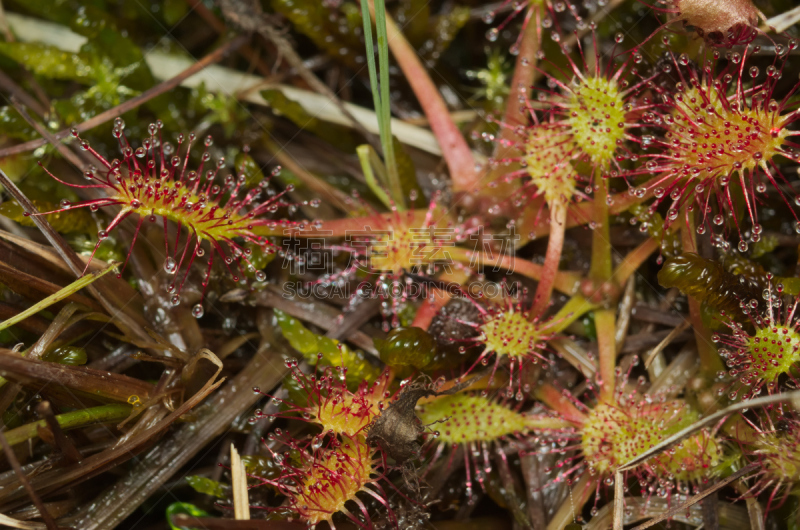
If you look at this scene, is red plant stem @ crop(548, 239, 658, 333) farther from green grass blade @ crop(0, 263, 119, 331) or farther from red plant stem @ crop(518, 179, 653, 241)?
green grass blade @ crop(0, 263, 119, 331)

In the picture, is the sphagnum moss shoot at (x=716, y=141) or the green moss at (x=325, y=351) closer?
the sphagnum moss shoot at (x=716, y=141)

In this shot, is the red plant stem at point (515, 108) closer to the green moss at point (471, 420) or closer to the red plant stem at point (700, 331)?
the red plant stem at point (700, 331)

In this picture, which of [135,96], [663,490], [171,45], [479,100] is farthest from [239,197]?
[663,490]

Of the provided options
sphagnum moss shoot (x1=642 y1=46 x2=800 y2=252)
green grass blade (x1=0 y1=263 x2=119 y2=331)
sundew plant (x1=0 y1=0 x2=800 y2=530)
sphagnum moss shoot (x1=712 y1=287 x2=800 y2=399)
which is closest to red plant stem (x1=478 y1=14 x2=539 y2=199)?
sundew plant (x1=0 y1=0 x2=800 y2=530)

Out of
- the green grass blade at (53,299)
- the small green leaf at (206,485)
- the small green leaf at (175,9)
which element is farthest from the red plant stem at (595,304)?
the small green leaf at (175,9)

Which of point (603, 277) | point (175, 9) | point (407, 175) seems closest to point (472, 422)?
point (603, 277)

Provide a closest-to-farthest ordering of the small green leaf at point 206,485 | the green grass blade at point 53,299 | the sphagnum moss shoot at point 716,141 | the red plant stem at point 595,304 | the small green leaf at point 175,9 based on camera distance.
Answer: the sphagnum moss shoot at point 716,141
the green grass blade at point 53,299
the small green leaf at point 206,485
the red plant stem at point 595,304
the small green leaf at point 175,9

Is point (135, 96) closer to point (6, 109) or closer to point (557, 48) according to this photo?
point (6, 109)
